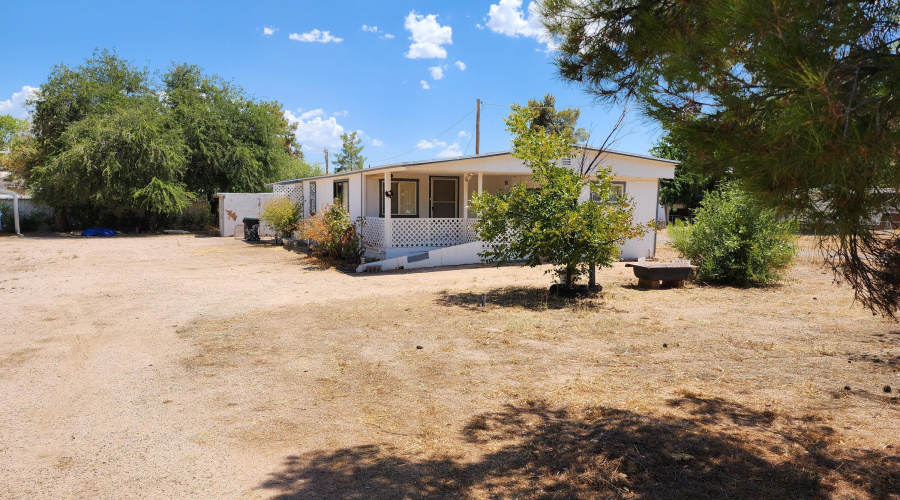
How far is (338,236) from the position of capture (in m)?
16.2

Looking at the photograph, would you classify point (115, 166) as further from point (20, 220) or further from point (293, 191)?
point (293, 191)

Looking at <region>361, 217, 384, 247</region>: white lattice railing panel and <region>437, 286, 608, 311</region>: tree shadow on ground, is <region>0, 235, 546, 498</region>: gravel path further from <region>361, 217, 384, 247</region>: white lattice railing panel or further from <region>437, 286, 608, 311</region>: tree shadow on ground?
<region>361, 217, 384, 247</region>: white lattice railing panel

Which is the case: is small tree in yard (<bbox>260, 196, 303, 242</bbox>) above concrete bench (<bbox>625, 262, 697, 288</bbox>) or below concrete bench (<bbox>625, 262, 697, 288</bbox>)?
above

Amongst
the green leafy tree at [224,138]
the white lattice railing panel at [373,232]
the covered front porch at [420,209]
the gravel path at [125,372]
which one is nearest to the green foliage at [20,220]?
the green leafy tree at [224,138]

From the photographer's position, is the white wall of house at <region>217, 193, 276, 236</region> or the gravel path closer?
the gravel path

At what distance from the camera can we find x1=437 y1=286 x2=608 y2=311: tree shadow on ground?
9.67 metres

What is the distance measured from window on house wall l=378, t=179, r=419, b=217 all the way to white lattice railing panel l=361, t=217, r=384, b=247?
1536 mm

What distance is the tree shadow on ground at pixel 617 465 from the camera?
3346mm

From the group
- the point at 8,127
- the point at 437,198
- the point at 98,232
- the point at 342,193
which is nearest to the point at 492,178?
the point at 437,198

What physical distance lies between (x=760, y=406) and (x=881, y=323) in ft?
16.6

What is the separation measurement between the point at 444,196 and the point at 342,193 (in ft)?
12.8

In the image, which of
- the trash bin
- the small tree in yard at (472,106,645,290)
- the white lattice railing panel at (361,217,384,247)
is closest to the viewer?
the small tree in yard at (472,106,645,290)

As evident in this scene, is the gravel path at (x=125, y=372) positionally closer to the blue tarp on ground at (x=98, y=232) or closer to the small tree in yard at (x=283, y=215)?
the small tree in yard at (x=283, y=215)

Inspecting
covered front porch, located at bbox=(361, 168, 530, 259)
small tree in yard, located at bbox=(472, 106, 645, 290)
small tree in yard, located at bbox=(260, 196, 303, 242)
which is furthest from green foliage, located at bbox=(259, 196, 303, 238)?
small tree in yard, located at bbox=(472, 106, 645, 290)
